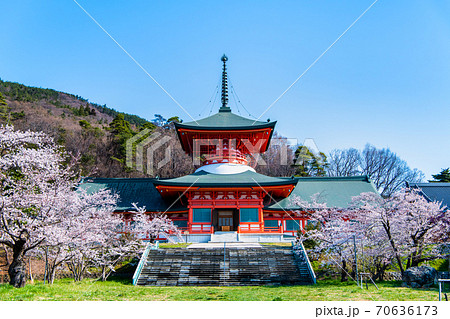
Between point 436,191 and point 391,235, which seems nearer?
point 391,235

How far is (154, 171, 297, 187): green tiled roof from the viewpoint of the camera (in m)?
22.5

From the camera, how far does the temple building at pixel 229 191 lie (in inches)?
893

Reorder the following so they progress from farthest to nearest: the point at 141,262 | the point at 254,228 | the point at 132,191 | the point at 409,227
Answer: the point at 132,191 < the point at 254,228 < the point at 141,262 < the point at 409,227

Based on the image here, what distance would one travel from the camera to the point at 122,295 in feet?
34.4

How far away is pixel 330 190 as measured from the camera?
2802 cm

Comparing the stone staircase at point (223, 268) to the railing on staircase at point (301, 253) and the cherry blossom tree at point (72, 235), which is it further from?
the cherry blossom tree at point (72, 235)

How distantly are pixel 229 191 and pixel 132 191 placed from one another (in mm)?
8707

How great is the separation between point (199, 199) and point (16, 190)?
12970 millimetres

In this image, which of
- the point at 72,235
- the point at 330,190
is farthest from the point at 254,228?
the point at 72,235

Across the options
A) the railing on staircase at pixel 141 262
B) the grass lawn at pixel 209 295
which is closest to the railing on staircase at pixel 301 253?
the grass lawn at pixel 209 295

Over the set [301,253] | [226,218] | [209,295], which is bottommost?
[209,295]

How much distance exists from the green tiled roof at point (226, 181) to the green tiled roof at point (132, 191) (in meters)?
2.83

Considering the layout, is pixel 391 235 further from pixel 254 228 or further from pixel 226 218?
pixel 226 218

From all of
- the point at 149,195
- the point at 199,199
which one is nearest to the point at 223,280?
the point at 199,199
